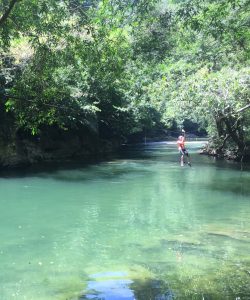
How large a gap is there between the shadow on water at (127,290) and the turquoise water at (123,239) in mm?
17

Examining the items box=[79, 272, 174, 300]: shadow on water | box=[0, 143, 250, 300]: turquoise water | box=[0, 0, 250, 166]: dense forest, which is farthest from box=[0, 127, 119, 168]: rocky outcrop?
box=[79, 272, 174, 300]: shadow on water

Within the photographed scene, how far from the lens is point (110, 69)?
9188 mm

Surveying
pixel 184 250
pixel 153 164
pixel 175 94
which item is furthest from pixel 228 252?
pixel 153 164

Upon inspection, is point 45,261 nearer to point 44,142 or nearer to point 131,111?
point 44,142

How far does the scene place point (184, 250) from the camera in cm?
988

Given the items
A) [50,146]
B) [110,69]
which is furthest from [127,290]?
[50,146]

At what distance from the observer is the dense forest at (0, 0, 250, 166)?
8023mm

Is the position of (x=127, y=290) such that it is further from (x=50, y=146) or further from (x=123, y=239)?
(x=50, y=146)

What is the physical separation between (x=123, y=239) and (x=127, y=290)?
3.53 metres

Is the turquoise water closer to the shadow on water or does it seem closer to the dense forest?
the shadow on water

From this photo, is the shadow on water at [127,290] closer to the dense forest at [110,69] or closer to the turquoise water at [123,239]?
the turquoise water at [123,239]

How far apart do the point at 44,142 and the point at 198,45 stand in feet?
51.4

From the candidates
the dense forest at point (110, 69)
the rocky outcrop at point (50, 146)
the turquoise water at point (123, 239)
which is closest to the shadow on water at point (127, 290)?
the turquoise water at point (123, 239)

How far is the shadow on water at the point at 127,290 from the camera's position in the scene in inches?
278
